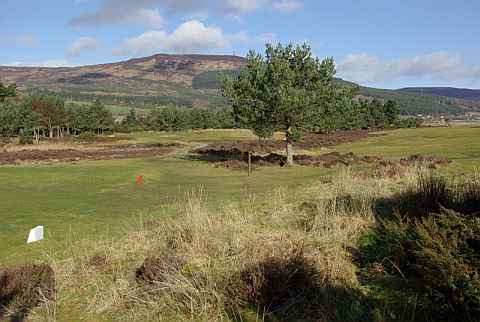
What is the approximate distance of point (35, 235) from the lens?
36.4 feet

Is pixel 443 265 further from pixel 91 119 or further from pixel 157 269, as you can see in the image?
pixel 91 119

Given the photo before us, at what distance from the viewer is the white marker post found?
11016 millimetres

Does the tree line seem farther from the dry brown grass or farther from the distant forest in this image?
the dry brown grass

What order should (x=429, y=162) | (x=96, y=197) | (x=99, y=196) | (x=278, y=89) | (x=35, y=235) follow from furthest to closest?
(x=278, y=89) → (x=429, y=162) → (x=99, y=196) → (x=96, y=197) → (x=35, y=235)

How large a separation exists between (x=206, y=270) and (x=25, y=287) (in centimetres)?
319

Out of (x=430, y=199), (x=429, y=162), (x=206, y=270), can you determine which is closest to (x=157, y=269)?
(x=206, y=270)

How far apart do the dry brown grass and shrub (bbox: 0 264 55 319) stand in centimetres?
22

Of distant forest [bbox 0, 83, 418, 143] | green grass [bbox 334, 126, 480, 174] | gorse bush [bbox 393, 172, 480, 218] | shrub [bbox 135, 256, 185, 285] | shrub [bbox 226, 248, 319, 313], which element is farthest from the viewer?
distant forest [bbox 0, 83, 418, 143]

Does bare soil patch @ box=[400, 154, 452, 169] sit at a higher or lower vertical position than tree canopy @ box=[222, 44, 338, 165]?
lower

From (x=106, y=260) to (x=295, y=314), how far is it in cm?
447

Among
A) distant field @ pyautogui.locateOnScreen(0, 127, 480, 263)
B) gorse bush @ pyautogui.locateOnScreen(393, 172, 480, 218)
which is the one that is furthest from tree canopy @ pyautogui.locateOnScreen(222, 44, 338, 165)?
gorse bush @ pyautogui.locateOnScreen(393, 172, 480, 218)

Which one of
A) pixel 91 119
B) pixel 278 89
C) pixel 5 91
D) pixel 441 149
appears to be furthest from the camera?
pixel 91 119

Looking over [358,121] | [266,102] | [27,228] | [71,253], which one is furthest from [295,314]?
[358,121]

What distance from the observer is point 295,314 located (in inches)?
244
